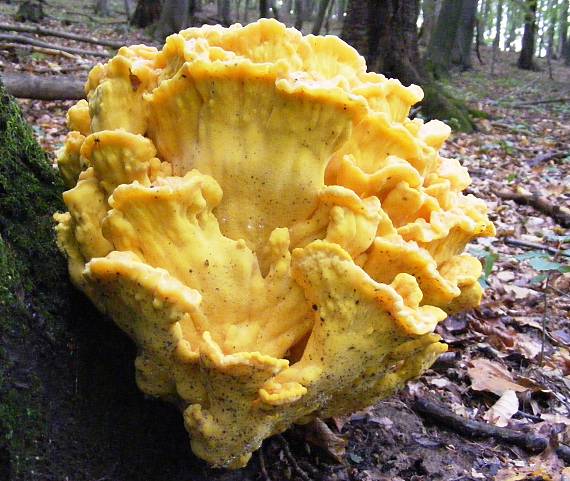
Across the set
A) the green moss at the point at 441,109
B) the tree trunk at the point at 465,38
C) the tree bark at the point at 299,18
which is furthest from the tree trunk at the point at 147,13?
the green moss at the point at 441,109

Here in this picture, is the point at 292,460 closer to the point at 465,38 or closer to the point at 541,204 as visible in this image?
the point at 541,204

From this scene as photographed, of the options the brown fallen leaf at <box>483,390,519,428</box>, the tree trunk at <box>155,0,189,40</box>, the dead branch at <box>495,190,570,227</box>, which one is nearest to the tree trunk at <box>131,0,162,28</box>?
the tree trunk at <box>155,0,189,40</box>

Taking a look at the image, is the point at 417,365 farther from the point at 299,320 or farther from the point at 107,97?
the point at 107,97

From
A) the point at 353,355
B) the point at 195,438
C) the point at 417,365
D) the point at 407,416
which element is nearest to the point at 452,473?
the point at 407,416

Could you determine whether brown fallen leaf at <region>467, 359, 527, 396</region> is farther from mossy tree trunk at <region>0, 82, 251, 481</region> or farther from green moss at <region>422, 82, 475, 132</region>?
green moss at <region>422, 82, 475, 132</region>

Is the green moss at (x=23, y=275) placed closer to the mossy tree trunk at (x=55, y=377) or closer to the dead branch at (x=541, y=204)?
the mossy tree trunk at (x=55, y=377)

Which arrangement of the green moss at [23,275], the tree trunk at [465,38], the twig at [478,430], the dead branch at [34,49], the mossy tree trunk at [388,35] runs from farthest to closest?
the tree trunk at [465,38] < the dead branch at [34,49] < the mossy tree trunk at [388,35] < the twig at [478,430] < the green moss at [23,275]

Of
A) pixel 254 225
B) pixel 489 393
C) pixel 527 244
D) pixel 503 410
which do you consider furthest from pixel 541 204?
pixel 254 225
